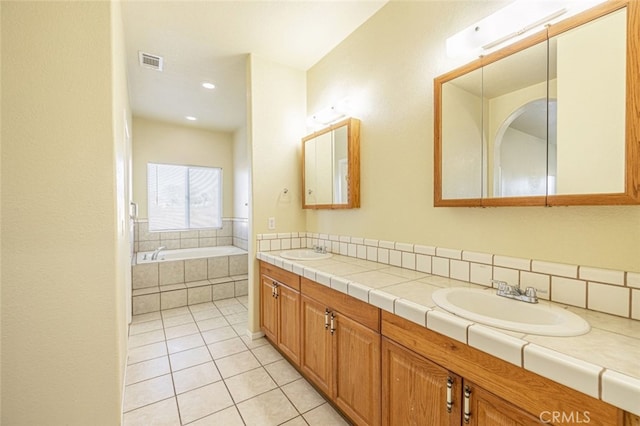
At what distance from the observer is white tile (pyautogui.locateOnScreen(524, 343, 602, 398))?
651mm

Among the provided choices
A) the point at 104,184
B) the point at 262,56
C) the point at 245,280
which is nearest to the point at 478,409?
the point at 104,184

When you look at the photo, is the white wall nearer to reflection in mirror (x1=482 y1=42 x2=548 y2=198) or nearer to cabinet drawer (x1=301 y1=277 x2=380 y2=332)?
cabinet drawer (x1=301 y1=277 x2=380 y2=332)

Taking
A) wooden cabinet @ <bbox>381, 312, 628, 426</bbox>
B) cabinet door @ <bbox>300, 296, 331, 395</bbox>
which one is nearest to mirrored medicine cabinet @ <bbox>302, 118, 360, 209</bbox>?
cabinet door @ <bbox>300, 296, 331, 395</bbox>

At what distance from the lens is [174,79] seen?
2.98 m

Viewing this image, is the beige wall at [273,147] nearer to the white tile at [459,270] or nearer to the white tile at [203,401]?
the white tile at [203,401]

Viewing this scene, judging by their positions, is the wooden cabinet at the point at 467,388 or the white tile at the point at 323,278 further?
the white tile at the point at 323,278

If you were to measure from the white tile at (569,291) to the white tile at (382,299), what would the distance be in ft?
2.22

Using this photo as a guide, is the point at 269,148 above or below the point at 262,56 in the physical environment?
below

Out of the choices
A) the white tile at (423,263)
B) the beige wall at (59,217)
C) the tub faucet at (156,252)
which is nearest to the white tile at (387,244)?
the white tile at (423,263)

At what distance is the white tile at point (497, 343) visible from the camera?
0.78 m

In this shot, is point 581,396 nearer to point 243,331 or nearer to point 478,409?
point 478,409

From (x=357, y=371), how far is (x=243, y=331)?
1733 mm

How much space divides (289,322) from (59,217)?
1549mm

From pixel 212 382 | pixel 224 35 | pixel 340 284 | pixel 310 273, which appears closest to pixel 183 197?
pixel 224 35
